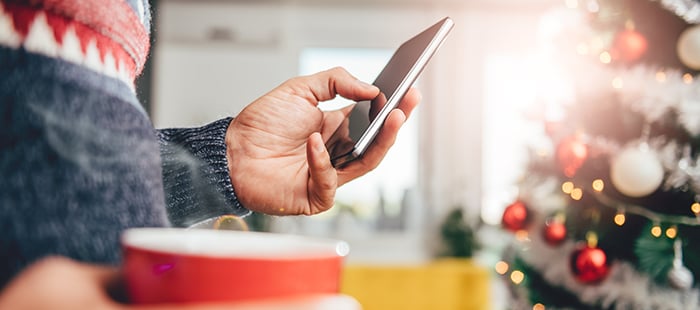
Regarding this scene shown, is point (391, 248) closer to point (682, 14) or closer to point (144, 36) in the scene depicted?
point (682, 14)

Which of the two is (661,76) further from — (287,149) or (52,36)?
(52,36)

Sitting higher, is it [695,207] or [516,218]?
[695,207]

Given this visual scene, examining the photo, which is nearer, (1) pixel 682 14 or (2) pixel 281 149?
(2) pixel 281 149

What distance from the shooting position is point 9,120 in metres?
0.21

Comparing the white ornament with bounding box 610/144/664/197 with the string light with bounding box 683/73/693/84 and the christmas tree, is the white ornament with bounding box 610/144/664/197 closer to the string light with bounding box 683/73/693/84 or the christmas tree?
the christmas tree

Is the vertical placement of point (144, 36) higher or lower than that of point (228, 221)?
higher

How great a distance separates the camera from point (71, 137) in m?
0.21

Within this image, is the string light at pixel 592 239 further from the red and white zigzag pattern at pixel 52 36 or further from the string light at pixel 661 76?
the red and white zigzag pattern at pixel 52 36

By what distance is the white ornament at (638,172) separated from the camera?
1.14m

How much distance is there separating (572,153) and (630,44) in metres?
0.22

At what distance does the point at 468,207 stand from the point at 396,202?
1.18 feet

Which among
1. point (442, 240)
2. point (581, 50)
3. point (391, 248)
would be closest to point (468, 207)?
point (442, 240)

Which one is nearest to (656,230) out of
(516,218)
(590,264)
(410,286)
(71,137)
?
(590,264)

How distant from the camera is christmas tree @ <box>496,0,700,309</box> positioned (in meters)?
1.18
